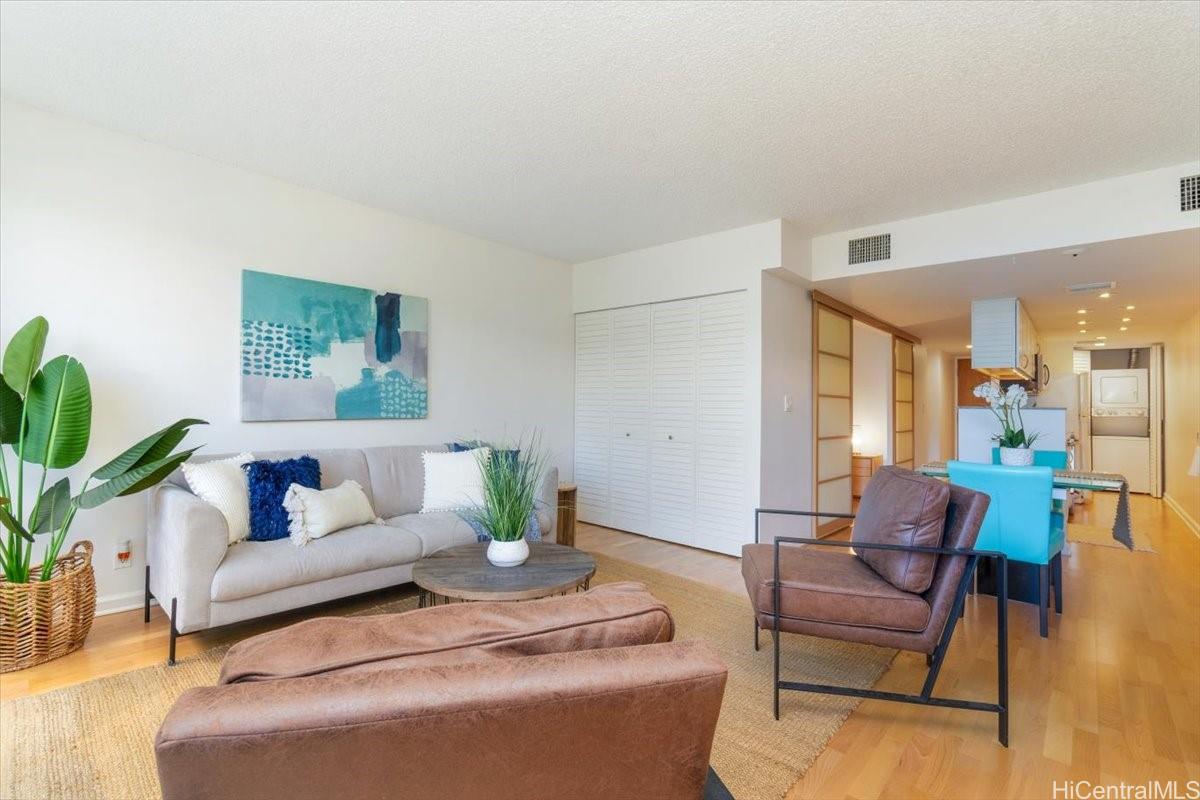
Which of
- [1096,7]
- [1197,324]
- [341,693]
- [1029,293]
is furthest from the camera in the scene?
[1197,324]

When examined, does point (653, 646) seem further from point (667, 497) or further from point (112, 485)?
point (667, 497)

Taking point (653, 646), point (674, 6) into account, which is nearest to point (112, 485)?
point (653, 646)

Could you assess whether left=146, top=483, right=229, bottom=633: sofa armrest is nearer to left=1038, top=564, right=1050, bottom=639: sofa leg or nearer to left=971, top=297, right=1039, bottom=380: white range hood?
left=1038, top=564, right=1050, bottom=639: sofa leg

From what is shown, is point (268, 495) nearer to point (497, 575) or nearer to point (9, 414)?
point (9, 414)

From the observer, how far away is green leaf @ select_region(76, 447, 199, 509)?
2348 millimetres

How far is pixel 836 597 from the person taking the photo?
2084 millimetres

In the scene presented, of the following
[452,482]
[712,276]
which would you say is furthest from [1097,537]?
[452,482]

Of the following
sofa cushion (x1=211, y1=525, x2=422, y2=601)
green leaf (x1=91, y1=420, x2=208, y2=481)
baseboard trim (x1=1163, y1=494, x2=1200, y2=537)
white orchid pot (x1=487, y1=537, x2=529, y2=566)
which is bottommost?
baseboard trim (x1=1163, y1=494, x2=1200, y2=537)

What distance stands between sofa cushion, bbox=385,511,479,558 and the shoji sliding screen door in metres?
3.06

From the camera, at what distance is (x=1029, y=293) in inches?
186

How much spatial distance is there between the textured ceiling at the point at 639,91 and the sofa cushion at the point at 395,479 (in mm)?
1709

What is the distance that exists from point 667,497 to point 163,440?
11.3 ft

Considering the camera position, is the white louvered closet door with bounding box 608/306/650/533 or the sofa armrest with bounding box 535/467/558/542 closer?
the sofa armrest with bounding box 535/467/558/542

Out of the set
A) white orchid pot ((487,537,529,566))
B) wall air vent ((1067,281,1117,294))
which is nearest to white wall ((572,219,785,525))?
white orchid pot ((487,537,529,566))
